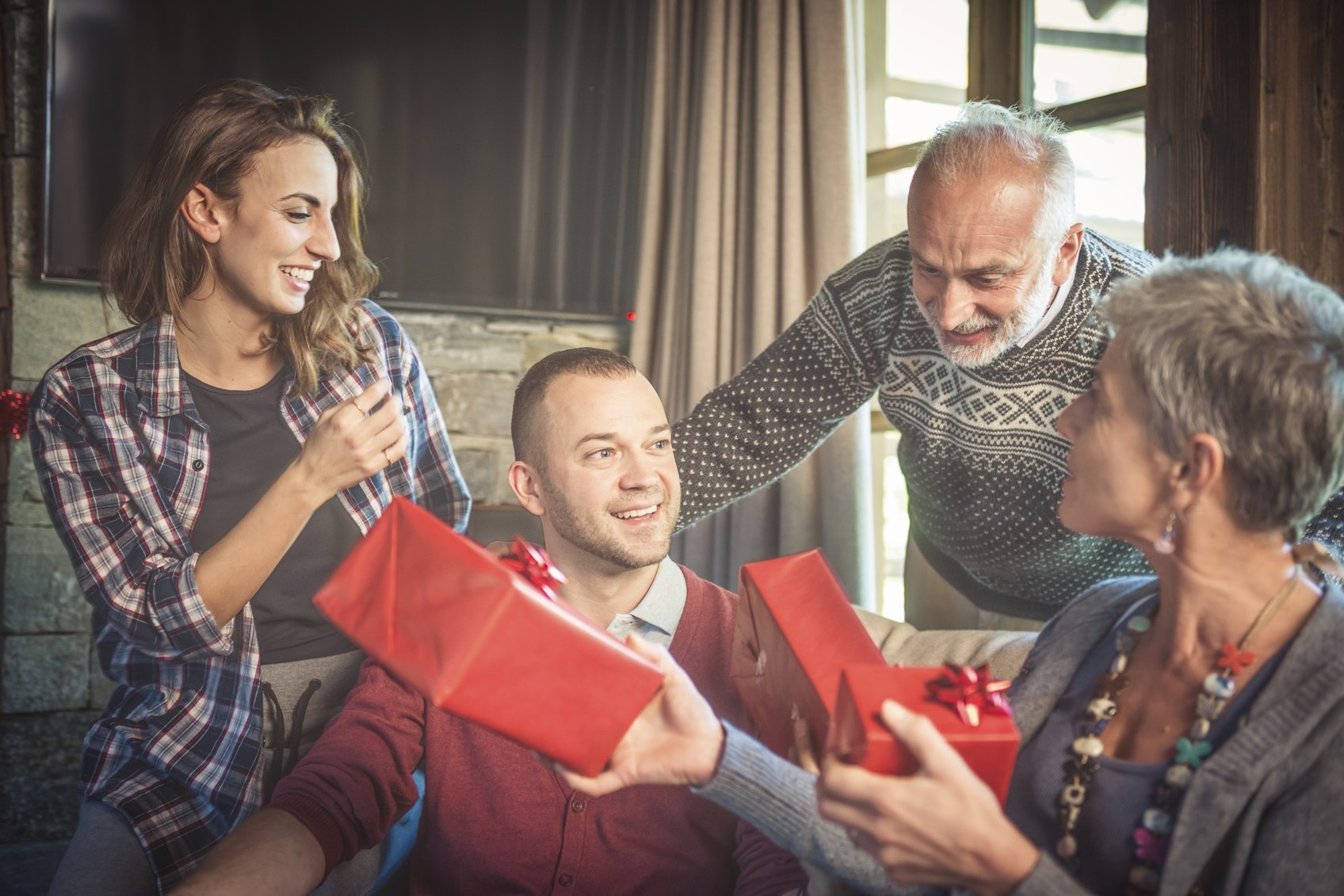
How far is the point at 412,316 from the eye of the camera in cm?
307

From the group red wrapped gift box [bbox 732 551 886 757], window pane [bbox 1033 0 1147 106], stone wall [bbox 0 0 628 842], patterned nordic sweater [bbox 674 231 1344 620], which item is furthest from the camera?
window pane [bbox 1033 0 1147 106]

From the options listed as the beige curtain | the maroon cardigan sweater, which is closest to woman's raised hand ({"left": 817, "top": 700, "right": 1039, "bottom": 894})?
the maroon cardigan sweater

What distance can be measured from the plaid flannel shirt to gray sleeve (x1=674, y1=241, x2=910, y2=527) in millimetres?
881

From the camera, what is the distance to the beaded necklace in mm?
1172

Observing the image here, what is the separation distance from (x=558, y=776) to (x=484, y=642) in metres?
0.65

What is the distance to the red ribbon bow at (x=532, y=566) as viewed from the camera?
1.17 m

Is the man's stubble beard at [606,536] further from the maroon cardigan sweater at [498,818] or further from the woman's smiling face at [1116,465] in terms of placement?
the woman's smiling face at [1116,465]

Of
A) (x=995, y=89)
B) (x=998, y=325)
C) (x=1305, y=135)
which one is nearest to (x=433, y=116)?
(x=995, y=89)

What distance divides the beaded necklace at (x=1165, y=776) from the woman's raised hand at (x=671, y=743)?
42cm

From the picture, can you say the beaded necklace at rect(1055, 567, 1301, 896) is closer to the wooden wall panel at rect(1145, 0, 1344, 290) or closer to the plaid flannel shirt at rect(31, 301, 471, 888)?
the wooden wall panel at rect(1145, 0, 1344, 290)

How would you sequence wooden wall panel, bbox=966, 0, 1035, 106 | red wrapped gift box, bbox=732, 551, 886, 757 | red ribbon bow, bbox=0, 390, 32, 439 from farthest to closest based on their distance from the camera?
wooden wall panel, bbox=966, 0, 1035, 106 → red ribbon bow, bbox=0, 390, 32, 439 → red wrapped gift box, bbox=732, 551, 886, 757

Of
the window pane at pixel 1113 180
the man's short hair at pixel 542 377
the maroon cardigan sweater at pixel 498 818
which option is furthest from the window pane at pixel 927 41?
the maroon cardigan sweater at pixel 498 818

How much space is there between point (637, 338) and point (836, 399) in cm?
128

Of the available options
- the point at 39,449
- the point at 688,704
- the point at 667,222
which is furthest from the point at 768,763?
the point at 667,222
